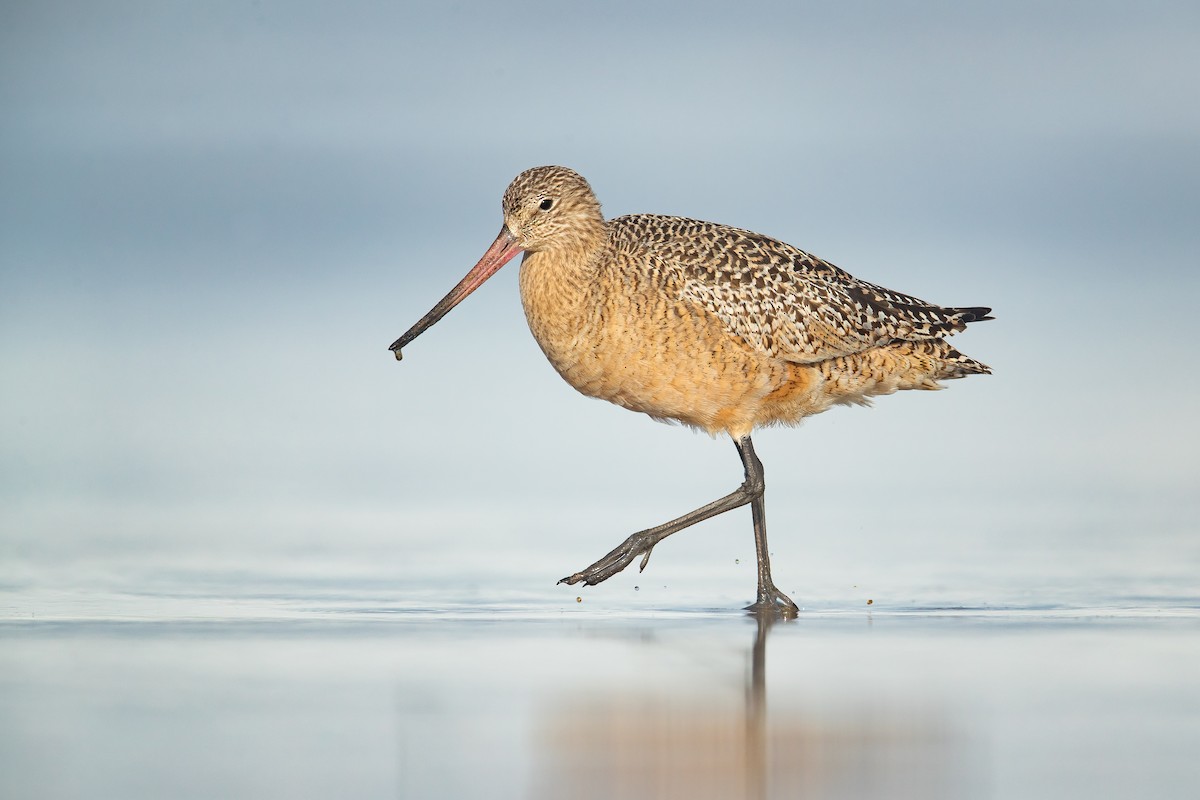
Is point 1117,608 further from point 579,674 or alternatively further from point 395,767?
point 395,767

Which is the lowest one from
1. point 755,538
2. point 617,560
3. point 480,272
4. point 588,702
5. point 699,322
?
point 588,702

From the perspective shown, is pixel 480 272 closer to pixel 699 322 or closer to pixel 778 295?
pixel 699 322

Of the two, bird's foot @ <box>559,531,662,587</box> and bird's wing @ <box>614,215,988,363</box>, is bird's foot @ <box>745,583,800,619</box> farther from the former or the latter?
bird's wing @ <box>614,215,988,363</box>

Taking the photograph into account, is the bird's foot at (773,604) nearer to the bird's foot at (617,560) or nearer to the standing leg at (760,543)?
the standing leg at (760,543)

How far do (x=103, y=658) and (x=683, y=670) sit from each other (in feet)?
5.74

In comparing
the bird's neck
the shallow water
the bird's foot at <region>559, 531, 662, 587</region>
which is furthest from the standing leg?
the bird's neck

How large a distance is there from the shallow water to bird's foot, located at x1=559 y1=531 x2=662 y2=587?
15.5 inches

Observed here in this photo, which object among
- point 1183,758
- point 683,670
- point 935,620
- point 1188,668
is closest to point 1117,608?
point 935,620

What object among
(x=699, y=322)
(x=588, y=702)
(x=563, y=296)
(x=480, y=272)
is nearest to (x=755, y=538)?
(x=699, y=322)

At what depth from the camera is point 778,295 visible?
Result: 301 inches

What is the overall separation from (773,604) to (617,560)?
682 millimetres

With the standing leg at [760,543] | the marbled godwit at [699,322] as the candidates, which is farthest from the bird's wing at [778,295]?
the standing leg at [760,543]

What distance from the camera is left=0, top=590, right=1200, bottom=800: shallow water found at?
380cm

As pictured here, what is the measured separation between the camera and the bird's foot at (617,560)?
698 centimetres
